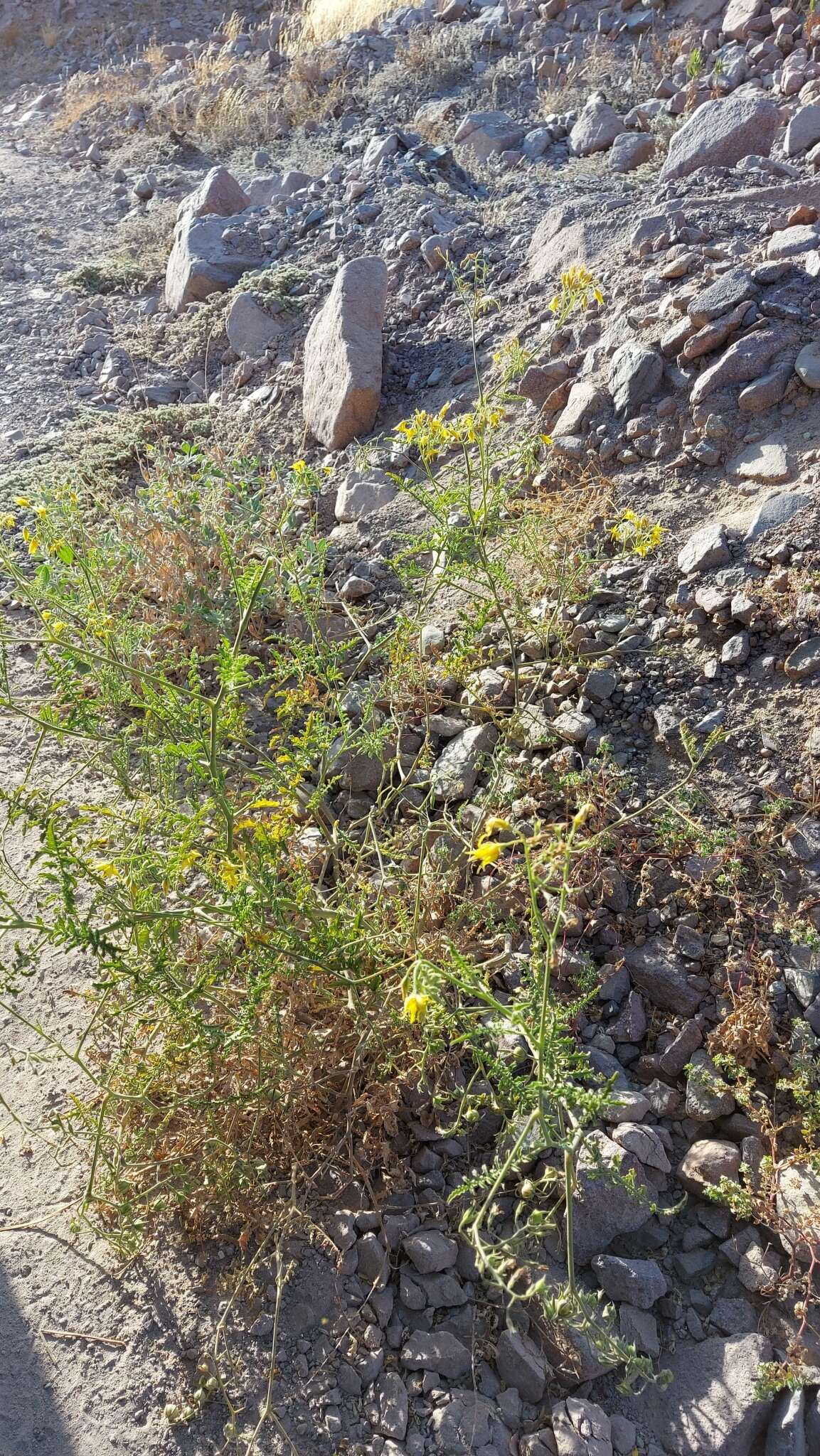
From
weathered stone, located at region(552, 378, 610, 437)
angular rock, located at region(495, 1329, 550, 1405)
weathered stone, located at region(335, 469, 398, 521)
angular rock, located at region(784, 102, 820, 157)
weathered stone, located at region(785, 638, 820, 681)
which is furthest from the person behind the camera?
angular rock, located at region(784, 102, 820, 157)

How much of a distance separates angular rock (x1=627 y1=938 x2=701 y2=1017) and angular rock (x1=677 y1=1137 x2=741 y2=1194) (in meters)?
0.33

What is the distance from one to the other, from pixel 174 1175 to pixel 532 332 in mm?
3938

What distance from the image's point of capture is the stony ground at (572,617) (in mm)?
2047

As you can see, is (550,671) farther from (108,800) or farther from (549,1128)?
(549,1128)

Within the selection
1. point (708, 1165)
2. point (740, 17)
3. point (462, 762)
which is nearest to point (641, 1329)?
point (708, 1165)

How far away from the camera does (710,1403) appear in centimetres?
198

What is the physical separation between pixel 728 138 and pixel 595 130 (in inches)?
65.6

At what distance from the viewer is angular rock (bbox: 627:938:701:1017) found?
97.6 inches

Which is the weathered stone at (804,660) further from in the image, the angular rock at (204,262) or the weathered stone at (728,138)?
the angular rock at (204,262)

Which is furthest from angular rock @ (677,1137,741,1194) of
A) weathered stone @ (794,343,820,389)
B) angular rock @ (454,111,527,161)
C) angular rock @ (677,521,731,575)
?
angular rock @ (454,111,527,161)

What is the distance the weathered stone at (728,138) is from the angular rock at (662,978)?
4502 mm

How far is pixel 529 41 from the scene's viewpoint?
27.5 ft

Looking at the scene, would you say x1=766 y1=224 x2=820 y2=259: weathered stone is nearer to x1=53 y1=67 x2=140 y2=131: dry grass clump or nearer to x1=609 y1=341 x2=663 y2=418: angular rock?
x1=609 y1=341 x2=663 y2=418: angular rock

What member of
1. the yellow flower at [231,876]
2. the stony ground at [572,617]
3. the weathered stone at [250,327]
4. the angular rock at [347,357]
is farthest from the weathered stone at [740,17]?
the yellow flower at [231,876]
